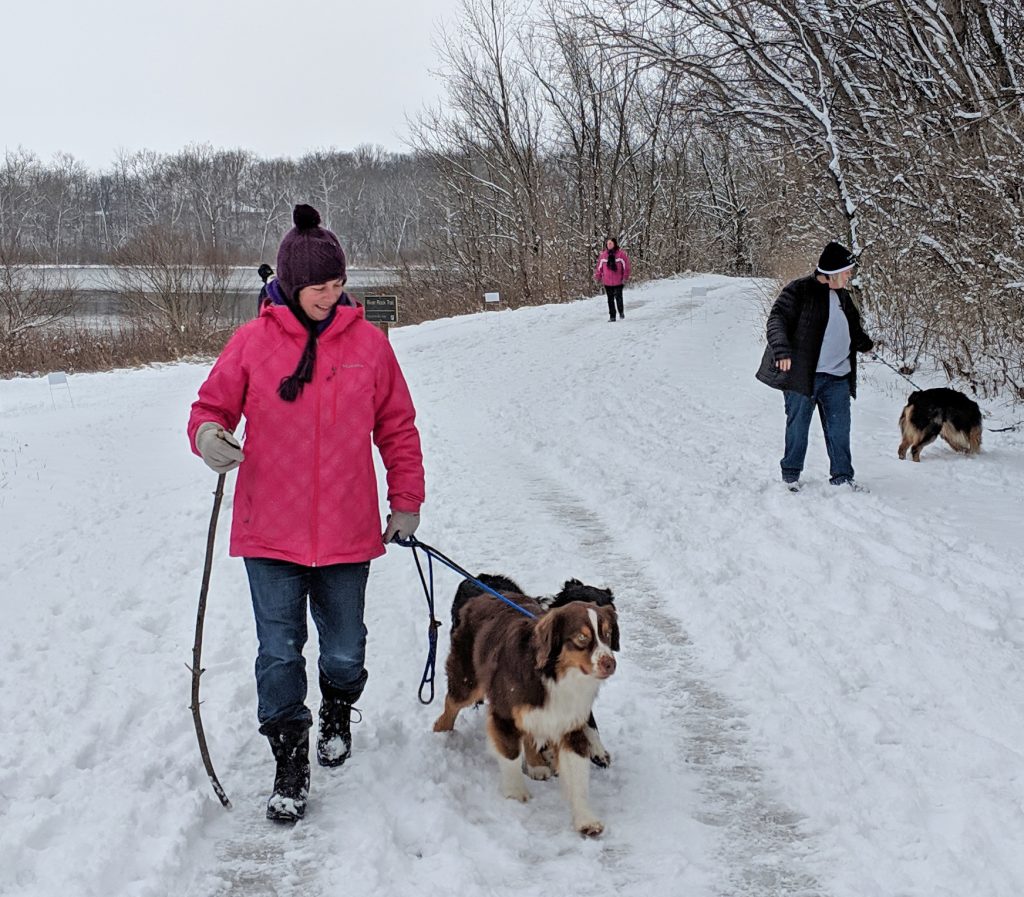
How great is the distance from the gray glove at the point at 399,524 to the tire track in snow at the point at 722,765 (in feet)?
4.91

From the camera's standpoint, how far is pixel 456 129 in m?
34.8

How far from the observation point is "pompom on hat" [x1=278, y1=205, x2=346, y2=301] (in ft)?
11.0

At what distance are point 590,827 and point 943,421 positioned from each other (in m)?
6.72

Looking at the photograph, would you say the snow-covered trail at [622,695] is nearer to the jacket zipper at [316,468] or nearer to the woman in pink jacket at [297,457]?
the woman in pink jacket at [297,457]

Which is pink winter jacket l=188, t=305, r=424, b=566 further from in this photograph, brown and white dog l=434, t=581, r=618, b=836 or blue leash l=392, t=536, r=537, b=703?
brown and white dog l=434, t=581, r=618, b=836

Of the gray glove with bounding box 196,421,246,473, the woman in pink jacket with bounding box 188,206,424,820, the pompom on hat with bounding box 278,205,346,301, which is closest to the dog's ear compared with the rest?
the woman in pink jacket with bounding box 188,206,424,820

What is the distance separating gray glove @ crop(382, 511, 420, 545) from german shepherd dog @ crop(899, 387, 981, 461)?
6589mm

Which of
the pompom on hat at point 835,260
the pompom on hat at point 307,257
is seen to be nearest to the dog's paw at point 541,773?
the pompom on hat at point 307,257

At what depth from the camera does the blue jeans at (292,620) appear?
3.41 meters

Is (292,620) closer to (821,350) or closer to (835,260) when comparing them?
(821,350)

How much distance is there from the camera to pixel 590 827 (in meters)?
3.31

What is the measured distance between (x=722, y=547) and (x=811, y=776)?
116 inches

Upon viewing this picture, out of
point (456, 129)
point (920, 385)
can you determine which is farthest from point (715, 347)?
point (456, 129)

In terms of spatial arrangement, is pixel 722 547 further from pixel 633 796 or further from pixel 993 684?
pixel 633 796
